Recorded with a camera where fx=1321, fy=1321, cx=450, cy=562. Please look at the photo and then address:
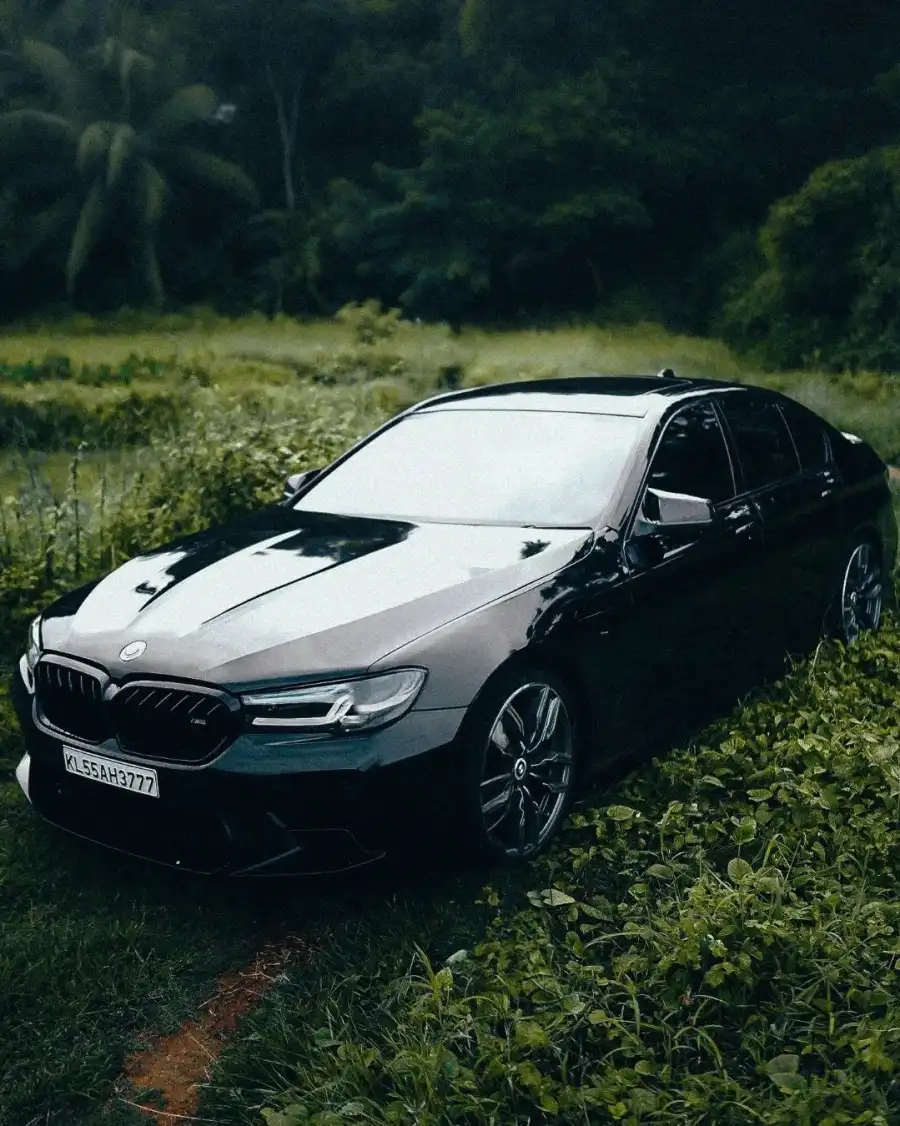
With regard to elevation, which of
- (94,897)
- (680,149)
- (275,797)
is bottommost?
(94,897)

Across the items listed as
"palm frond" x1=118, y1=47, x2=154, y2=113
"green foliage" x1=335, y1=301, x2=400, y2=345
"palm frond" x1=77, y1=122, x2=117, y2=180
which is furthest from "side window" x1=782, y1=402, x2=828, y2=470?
"palm frond" x1=118, y1=47, x2=154, y2=113

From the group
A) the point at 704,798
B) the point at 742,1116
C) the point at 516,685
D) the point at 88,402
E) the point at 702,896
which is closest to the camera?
the point at 742,1116

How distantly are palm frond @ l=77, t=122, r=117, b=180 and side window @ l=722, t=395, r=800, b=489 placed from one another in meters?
39.4

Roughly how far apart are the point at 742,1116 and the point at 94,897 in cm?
236

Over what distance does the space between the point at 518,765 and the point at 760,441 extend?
2.34 metres

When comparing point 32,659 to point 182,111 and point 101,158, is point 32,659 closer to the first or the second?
point 101,158

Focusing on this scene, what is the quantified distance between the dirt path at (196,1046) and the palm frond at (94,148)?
1623 inches

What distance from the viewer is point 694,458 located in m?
5.41

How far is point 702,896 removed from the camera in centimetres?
385

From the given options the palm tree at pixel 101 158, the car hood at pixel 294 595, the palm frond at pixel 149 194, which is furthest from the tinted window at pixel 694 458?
the palm frond at pixel 149 194

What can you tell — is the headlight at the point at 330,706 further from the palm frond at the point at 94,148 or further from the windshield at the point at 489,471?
the palm frond at the point at 94,148

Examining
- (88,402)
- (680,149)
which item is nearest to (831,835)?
(88,402)

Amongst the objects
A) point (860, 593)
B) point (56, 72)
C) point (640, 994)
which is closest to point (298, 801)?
point (640, 994)

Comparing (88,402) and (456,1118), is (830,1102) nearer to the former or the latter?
(456,1118)
